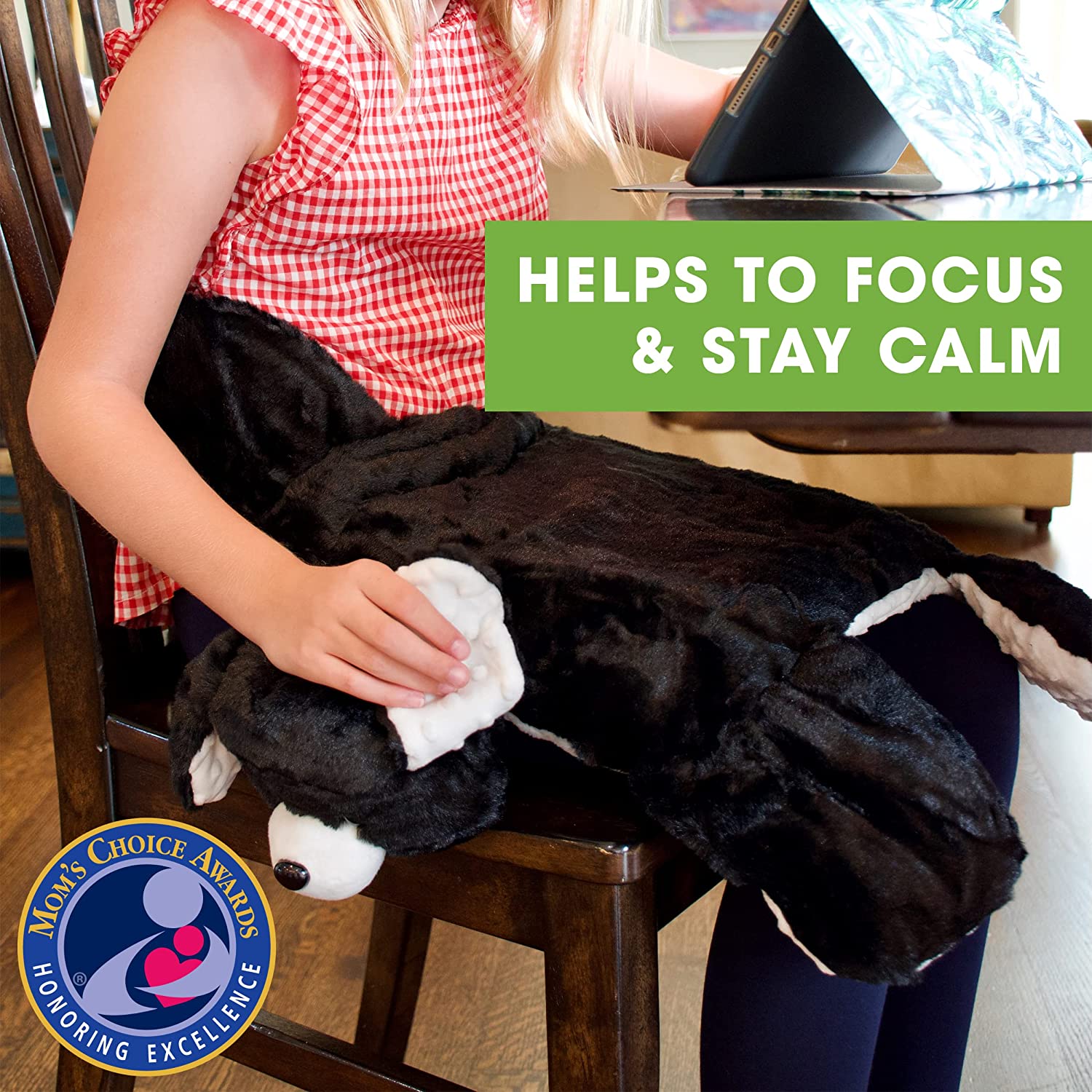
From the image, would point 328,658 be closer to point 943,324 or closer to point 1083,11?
point 943,324

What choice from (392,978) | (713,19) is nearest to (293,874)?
(392,978)

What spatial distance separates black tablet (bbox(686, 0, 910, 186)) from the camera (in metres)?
0.71

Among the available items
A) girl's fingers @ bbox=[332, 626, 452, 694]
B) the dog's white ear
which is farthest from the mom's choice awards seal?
girl's fingers @ bbox=[332, 626, 452, 694]

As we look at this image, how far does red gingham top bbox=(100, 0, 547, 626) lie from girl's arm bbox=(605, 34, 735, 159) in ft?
0.51

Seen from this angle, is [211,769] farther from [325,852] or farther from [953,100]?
[953,100]

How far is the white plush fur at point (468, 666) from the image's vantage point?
49 cm

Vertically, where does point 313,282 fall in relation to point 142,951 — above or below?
above

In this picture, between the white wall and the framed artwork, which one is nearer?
the white wall

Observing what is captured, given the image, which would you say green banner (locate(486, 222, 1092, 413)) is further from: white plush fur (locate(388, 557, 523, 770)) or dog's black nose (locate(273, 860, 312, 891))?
dog's black nose (locate(273, 860, 312, 891))

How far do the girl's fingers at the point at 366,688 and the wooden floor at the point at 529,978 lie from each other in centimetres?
60

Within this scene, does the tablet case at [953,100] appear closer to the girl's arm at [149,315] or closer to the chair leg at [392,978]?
the girl's arm at [149,315]

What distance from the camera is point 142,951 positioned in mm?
685

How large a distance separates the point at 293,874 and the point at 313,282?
333 mm

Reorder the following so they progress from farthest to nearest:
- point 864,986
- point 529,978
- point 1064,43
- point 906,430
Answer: point 1064,43 → point 529,978 → point 864,986 → point 906,430
